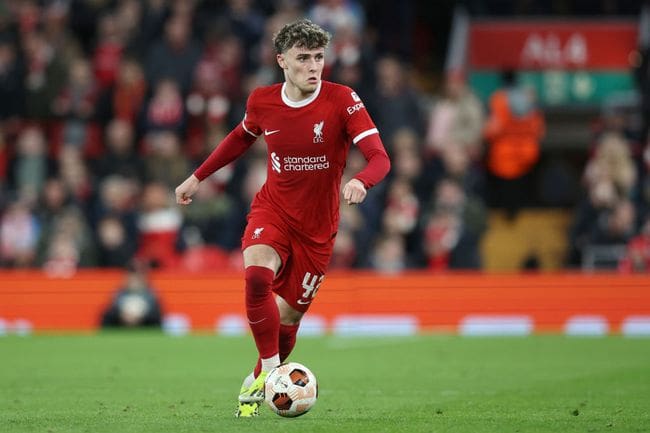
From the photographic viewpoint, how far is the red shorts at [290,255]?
9195mm

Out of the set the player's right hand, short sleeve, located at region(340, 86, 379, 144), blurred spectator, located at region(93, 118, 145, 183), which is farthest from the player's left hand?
blurred spectator, located at region(93, 118, 145, 183)

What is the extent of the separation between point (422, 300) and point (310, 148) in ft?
33.7

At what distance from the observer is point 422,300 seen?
1928 centimetres

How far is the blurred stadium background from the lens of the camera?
1927 cm

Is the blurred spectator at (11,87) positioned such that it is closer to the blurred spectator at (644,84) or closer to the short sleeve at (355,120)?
the blurred spectator at (644,84)

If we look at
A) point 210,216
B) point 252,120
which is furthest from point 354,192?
point 210,216

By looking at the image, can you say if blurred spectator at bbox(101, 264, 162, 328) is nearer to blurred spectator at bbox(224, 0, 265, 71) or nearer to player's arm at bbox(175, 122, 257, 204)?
blurred spectator at bbox(224, 0, 265, 71)

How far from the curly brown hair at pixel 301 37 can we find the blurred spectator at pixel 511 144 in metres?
12.3

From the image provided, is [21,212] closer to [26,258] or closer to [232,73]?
[26,258]

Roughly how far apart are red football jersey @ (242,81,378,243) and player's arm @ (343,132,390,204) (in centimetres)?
10

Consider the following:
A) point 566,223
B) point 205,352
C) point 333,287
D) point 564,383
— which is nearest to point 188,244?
point 333,287

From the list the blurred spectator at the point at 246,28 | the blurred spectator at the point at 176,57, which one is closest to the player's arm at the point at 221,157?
the blurred spectator at the point at 176,57

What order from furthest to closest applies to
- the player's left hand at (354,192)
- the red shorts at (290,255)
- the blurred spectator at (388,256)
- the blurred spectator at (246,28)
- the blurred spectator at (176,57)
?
the blurred spectator at (246,28), the blurred spectator at (176,57), the blurred spectator at (388,256), the red shorts at (290,255), the player's left hand at (354,192)

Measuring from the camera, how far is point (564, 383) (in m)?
11.7
